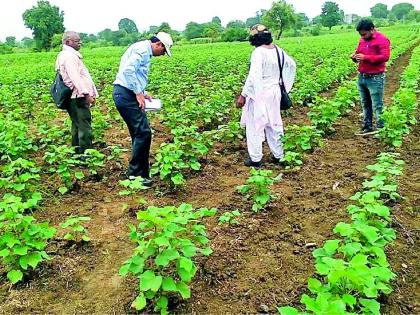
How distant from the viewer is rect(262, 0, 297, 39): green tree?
7081cm

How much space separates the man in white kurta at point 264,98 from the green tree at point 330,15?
8967cm

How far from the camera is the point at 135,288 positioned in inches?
139

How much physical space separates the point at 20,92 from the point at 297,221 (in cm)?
968

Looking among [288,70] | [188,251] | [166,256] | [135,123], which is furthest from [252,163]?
[166,256]

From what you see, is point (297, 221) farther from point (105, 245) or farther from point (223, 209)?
point (105, 245)

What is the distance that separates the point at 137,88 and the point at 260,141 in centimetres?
180

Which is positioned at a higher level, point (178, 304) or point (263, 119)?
point (263, 119)

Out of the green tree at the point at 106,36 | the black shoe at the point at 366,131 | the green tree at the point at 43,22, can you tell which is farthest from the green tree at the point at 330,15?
the black shoe at the point at 366,131

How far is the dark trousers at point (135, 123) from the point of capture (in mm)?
5469

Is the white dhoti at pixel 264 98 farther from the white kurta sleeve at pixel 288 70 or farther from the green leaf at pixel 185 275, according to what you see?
the green leaf at pixel 185 275

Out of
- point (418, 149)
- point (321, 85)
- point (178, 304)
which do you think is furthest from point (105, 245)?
point (321, 85)

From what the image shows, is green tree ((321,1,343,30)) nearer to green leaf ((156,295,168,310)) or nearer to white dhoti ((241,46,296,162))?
white dhoti ((241,46,296,162))

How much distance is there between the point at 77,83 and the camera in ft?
19.7

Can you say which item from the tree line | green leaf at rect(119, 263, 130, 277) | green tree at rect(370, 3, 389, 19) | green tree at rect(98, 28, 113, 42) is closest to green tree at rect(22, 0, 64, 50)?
the tree line
